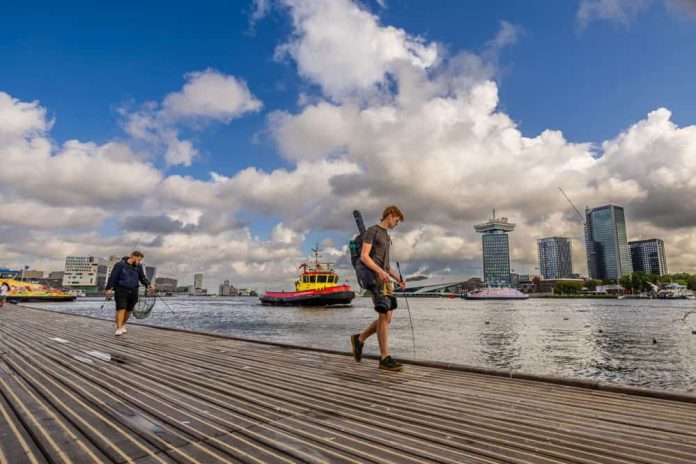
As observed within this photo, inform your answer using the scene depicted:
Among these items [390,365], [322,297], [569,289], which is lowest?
[322,297]

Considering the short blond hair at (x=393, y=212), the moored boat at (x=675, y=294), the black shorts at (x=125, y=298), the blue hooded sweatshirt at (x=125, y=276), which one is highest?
the short blond hair at (x=393, y=212)

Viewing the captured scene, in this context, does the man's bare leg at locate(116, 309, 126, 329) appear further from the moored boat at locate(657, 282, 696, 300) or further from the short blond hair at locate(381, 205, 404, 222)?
the moored boat at locate(657, 282, 696, 300)

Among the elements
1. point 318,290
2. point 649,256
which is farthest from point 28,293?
point 649,256

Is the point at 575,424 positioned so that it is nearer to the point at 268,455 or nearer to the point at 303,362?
the point at 268,455

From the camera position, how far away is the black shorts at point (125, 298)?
8406 millimetres

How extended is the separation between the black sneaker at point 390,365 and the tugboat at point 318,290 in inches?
1843

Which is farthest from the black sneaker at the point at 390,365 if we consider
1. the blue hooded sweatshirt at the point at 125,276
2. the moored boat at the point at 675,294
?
the moored boat at the point at 675,294

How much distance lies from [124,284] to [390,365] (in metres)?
6.64

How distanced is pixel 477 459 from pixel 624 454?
853 millimetres

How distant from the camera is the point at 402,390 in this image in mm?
3605

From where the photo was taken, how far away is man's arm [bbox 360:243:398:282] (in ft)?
14.8

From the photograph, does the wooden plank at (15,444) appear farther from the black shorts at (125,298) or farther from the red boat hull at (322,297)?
the red boat hull at (322,297)

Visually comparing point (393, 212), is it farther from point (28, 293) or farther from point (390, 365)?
point (28, 293)

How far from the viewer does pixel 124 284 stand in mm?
8406
